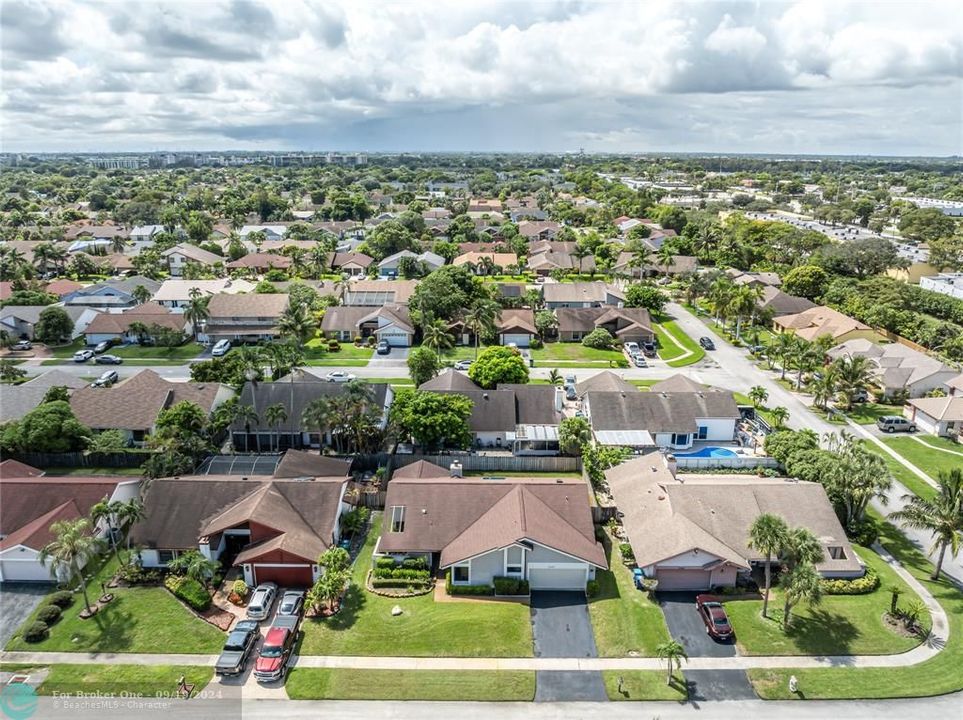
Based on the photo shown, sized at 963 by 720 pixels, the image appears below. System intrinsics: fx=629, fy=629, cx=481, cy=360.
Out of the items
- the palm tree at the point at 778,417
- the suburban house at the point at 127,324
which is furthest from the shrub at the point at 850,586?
the suburban house at the point at 127,324

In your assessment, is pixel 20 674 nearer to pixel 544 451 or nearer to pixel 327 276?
pixel 544 451

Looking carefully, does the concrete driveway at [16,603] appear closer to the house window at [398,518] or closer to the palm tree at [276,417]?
the palm tree at [276,417]

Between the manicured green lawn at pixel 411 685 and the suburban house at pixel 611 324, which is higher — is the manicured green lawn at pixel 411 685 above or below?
above

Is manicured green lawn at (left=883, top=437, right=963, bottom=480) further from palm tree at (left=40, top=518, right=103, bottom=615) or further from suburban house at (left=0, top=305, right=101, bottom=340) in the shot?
suburban house at (left=0, top=305, right=101, bottom=340)

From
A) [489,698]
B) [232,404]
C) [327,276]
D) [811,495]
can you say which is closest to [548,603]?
[489,698]

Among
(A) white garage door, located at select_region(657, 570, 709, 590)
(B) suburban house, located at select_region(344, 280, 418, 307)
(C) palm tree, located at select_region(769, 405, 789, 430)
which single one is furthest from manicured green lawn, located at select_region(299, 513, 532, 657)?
(B) suburban house, located at select_region(344, 280, 418, 307)
